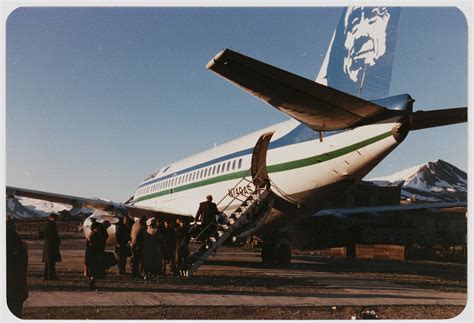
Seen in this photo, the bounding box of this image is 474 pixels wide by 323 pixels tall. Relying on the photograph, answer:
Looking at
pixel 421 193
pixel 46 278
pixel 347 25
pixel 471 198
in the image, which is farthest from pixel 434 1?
pixel 421 193

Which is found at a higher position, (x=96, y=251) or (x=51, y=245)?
(x=51, y=245)

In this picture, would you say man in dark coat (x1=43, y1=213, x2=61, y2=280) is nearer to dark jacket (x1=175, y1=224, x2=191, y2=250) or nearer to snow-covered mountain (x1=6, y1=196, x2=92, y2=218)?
snow-covered mountain (x1=6, y1=196, x2=92, y2=218)

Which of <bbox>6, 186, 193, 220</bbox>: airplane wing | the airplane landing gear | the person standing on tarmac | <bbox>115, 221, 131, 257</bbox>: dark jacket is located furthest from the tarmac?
<bbox>6, 186, 193, 220</bbox>: airplane wing

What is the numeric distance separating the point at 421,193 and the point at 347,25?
72.4 m

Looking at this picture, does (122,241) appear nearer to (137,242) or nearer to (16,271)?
(137,242)

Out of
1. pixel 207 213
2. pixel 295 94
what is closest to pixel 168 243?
pixel 207 213

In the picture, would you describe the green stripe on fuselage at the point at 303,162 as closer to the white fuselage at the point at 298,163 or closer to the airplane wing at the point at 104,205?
the white fuselage at the point at 298,163

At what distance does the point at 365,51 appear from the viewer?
11.0 m

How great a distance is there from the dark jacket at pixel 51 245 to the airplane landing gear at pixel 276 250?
7.56m

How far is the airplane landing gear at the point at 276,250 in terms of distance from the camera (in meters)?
16.5

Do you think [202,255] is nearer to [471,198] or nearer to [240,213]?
[240,213]

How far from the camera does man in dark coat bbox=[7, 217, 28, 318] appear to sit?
6.27 meters

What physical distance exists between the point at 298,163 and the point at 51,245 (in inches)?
234

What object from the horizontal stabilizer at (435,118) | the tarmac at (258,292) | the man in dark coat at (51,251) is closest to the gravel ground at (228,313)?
the tarmac at (258,292)
